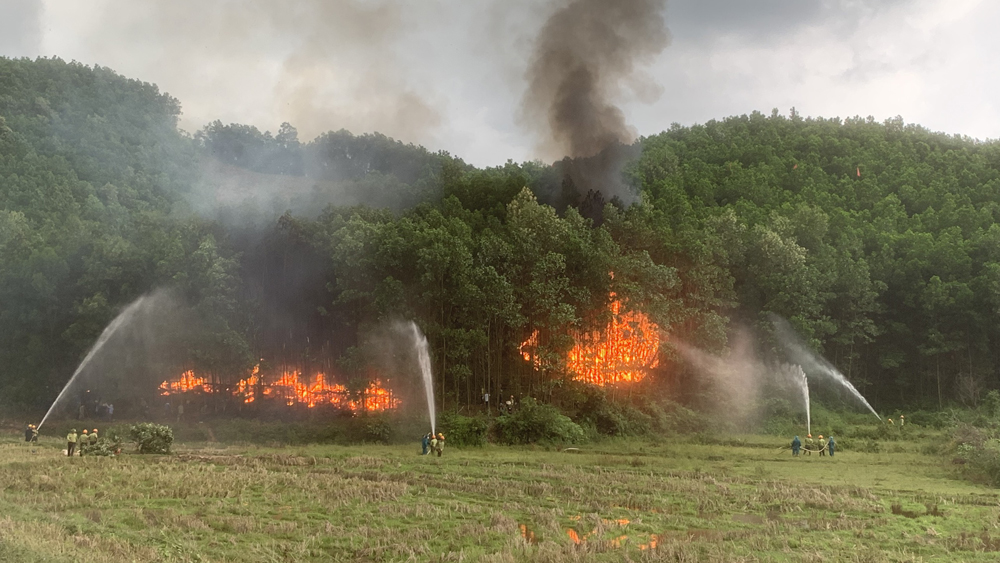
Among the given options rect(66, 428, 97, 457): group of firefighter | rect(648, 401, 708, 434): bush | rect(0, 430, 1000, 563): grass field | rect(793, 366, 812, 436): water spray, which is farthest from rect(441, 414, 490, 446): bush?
rect(793, 366, 812, 436): water spray

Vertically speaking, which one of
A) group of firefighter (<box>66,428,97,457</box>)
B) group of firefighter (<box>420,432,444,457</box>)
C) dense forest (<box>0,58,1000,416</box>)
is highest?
dense forest (<box>0,58,1000,416</box>)

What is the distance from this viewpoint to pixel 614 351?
48.3m

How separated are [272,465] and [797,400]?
116 ft

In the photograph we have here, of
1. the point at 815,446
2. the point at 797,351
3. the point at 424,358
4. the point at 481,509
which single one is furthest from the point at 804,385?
the point at 481,509

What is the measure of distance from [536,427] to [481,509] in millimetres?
19457

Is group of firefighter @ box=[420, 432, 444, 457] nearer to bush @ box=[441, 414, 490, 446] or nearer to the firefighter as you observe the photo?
bush @ box=[441, 414, 490, 446]

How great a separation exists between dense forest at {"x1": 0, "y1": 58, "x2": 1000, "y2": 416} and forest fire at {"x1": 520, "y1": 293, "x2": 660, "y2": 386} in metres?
0.73

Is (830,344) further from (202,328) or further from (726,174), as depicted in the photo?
(202,328)

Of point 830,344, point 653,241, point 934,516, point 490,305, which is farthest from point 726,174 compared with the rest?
point 934,516

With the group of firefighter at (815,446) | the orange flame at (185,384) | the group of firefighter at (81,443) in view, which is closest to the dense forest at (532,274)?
the orange flame at (185,384)

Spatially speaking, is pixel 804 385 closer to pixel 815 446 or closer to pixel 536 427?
pixel 815 446

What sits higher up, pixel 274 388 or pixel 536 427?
pixel 274 388

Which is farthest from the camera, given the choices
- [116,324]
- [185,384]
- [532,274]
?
[185,384]

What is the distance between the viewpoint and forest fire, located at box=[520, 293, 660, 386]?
47.0 m
